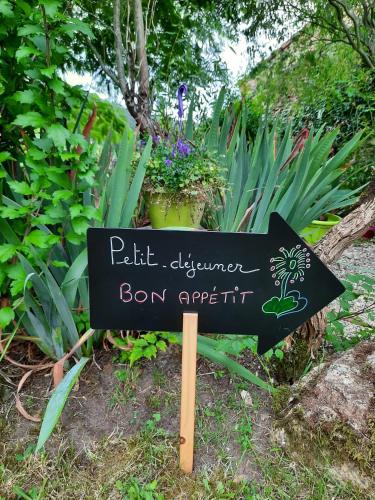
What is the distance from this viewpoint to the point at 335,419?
1.07 m

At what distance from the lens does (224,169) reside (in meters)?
1.82

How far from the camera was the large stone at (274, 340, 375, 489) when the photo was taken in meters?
1.02

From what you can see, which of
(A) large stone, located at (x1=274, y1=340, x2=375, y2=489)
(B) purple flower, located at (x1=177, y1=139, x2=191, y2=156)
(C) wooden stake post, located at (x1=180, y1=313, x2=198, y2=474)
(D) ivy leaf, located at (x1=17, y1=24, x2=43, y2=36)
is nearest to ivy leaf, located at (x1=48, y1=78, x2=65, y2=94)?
(D) ivy leaf, located at (x1=17, y1=24, x2=43, y2=36)

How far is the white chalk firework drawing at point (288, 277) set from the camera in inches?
38.2

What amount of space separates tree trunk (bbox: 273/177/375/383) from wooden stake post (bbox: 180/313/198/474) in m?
0.48

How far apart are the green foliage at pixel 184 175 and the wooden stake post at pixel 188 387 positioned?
938 mm

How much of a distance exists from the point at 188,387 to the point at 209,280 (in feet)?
0.94

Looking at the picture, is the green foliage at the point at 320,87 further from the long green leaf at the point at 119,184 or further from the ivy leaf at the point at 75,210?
the ivy leaf at the point at 75,210

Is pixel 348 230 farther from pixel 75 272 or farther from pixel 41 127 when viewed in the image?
pixel 41 127

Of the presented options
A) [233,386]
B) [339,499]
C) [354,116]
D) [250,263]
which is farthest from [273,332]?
[354,116]

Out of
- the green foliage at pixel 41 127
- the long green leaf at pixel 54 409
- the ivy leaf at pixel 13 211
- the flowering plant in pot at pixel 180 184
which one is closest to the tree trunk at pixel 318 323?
the flowering plant in pot at pixel 180 184

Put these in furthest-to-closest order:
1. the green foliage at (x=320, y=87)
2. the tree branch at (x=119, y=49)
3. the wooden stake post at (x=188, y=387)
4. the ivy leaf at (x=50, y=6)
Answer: the green foliage at (x=320, y=87), the tree branch at (x=119, y=49), the wooden stake post at (x=188, y=387), the ivy leaf at (x=50, y=6)

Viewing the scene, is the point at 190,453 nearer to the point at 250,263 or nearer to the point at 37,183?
the point at 250,263

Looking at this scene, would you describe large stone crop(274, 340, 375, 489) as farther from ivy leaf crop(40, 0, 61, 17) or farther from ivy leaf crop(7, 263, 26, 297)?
ivy leaf crop(40, 0, 61, 17)
